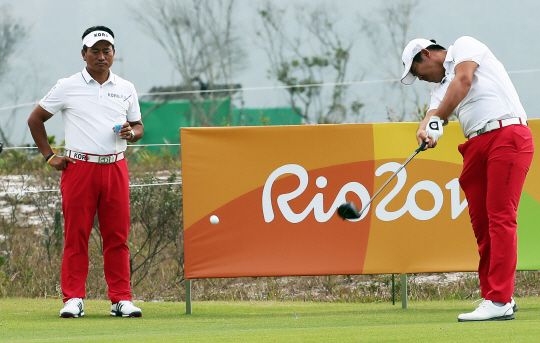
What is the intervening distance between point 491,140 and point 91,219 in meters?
2.39

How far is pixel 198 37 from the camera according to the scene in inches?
470

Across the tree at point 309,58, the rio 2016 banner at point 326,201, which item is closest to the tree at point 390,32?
the tree at point 309,58

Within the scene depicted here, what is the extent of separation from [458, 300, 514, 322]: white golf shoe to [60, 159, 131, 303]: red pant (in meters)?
2.08

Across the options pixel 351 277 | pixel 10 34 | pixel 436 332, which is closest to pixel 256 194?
pixel 436 332

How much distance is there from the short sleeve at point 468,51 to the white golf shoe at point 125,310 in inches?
92.1

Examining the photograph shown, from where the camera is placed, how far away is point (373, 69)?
438 inches

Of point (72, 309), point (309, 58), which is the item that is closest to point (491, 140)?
→ point (72, 309)

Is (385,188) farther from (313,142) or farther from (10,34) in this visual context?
(10,34)

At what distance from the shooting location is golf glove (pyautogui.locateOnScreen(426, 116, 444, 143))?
420cm

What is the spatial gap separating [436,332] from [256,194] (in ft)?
6.02

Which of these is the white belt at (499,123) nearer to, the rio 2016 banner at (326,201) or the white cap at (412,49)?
the white cap at (412,49)

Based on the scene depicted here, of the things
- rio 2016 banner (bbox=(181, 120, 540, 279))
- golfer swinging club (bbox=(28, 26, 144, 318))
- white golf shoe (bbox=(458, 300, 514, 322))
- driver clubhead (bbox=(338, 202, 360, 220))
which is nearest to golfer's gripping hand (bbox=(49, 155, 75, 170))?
golfer swinging club (bbox=(28, 26, 144, 318))

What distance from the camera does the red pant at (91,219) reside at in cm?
483

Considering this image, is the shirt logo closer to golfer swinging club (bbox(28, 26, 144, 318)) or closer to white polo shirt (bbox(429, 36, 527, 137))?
golfer swinging club (bbox(28, 26, 144, 318))
